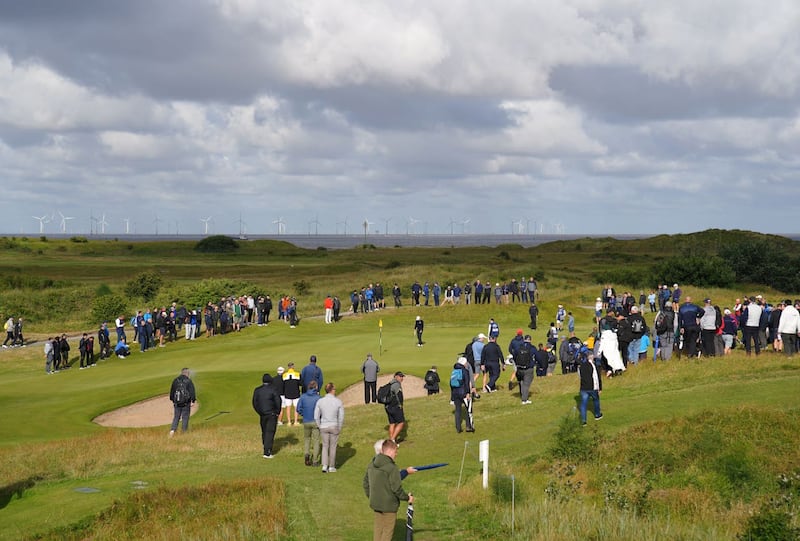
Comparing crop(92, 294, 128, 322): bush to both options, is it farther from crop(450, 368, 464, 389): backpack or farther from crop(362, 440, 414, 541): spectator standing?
crop(362, 440, 414, 541): spectator standing

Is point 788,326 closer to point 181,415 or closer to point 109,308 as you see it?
point 181,415

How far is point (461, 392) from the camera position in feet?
65.5

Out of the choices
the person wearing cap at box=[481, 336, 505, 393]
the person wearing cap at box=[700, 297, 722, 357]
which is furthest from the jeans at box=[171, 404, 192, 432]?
the person wearing cap at box=[700, 297, 722, 357]

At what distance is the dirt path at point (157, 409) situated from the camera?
2709cm

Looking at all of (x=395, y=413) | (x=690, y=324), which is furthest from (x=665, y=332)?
(x=395, y=413)

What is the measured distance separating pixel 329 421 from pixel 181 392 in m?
6.77

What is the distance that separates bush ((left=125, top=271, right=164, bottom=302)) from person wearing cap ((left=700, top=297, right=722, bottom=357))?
59.6 metres

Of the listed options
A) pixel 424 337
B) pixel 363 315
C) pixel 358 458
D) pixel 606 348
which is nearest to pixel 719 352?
pixel 606 348

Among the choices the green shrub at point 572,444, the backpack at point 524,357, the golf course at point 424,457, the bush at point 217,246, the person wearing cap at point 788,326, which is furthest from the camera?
the bush at point 217,246

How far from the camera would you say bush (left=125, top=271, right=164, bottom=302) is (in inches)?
3046

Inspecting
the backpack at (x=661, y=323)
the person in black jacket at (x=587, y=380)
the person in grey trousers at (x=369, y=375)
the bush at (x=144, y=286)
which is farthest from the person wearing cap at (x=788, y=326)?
the bush at (x=144, y=286)

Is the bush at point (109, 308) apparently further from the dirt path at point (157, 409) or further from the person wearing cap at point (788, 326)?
the person wearing cap at point (788, 326)

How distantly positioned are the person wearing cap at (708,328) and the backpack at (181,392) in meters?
17.0

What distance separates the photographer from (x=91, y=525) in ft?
44.2
